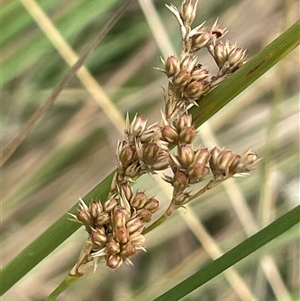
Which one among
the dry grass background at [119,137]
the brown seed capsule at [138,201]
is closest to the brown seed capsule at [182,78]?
the brown seed capsule at [138,201]

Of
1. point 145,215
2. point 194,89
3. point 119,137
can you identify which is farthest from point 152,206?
point 119,137

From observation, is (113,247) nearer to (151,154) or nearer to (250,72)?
(151,154)

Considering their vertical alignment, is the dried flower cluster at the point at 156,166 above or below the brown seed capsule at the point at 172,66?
below

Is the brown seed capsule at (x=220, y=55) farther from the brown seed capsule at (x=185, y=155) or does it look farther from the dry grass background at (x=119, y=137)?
the dry grass background at (x=119, y=137)

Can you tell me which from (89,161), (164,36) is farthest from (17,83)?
(164,36)

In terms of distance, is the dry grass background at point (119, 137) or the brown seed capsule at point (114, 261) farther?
the dry grass background at point (119, 137)

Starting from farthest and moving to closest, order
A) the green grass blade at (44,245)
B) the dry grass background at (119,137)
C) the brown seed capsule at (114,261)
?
the dry grass background at (119,137)
the green grass blade at (44,245)
the brown seed capsule at (114,261)

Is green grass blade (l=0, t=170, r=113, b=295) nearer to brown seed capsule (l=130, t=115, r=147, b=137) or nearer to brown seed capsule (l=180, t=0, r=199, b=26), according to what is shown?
brown seed capsule (l=130, t=115, r=147, b=137)
